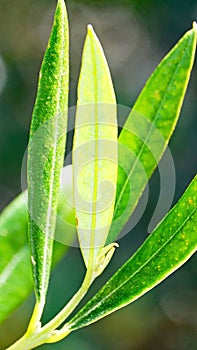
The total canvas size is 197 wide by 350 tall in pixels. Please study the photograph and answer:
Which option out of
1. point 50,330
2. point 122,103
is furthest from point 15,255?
point 122,103

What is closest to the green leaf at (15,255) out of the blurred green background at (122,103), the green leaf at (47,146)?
the green leaf at (47,146)

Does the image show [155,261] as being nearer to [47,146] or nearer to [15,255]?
[47,146]

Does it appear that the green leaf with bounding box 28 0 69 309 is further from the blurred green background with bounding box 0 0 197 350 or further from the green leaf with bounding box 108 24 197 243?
the blurred green background with bounding box 0 0 197 350

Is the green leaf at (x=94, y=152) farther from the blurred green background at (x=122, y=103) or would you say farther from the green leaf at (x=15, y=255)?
the blurred green background at (x=122, y=103)

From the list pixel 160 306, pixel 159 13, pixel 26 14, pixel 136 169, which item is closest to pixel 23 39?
pixel 26 14

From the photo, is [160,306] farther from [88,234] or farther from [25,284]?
[88,234]
